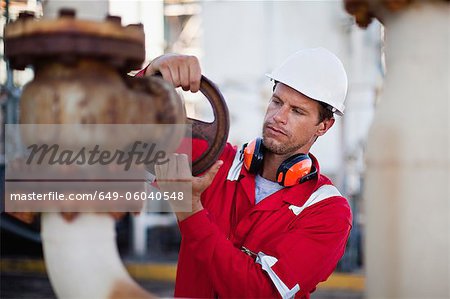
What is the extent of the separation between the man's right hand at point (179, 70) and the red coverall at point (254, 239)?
38 cm

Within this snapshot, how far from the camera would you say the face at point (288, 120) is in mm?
2434

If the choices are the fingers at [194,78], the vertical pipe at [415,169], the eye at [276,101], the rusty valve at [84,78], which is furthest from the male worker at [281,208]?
the vertical pipe at [415,169]

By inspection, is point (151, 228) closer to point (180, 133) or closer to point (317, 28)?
point (317, 28)

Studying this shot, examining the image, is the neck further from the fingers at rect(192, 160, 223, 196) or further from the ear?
the fingers at rect(192, 160, 223, 196)

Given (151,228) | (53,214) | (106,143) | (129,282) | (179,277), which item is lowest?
(151,228)

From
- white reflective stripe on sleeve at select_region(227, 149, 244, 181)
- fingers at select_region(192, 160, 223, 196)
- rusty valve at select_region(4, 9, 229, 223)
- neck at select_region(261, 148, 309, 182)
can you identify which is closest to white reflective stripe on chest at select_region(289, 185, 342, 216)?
neck at select_region(261, 148, 309, 182)

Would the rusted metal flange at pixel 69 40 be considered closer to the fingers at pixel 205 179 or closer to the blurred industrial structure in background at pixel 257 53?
the fingers at pixel 205 179

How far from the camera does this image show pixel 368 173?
122cm

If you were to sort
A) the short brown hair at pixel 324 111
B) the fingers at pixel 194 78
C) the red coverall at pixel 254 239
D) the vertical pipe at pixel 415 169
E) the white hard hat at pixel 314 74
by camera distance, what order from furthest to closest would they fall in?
1. the short brown hair at pixel 324 111
2. the white hard hat at pixel 314 74
3. the red coverall at pixel 254 239
4. the fingers at pixel 194 78
5. the vertical pipe at pixel 415 169

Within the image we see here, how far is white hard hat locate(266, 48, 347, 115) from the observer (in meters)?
2.38

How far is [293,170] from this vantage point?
2447 millimetres

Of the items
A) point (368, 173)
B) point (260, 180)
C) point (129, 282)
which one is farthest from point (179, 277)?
point (368, 173)

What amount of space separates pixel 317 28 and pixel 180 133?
973 centimetres

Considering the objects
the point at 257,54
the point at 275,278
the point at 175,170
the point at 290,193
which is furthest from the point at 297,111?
the point at 257,54
